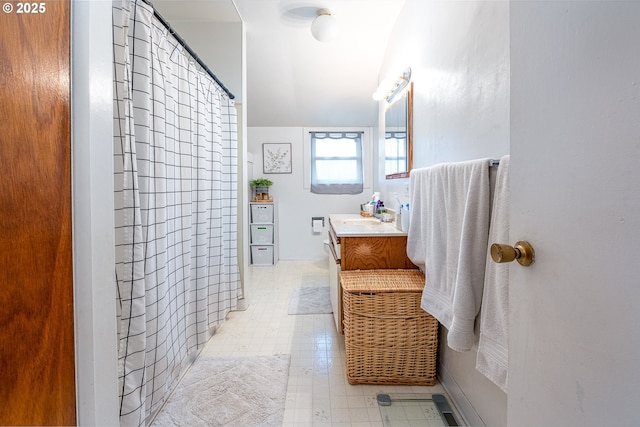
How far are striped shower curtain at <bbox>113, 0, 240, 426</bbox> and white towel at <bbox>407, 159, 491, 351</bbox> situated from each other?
1238 mm

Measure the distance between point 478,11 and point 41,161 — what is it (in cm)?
148

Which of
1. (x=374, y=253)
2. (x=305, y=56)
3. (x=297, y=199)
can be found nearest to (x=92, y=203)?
(x=374, y=253)

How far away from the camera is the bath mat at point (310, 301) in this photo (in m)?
2.62

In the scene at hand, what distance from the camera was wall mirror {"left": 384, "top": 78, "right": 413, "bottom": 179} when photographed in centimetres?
210

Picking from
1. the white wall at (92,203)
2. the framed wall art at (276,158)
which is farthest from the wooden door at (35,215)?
the framed wall art at (276,158)

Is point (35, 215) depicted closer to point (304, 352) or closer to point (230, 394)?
point (230, 394)

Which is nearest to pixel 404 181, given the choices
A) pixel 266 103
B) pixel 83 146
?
pixel 83 146

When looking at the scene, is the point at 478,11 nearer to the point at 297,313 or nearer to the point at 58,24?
the point at 58,24

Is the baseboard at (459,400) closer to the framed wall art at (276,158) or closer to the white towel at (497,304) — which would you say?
the white towel at (497,304)

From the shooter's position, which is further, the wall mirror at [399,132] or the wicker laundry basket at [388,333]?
the wall mirror at [399,132]

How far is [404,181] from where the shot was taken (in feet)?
7.56

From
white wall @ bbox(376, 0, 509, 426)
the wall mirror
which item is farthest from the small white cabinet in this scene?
white wall @ bbox(376, 0, 509, 426)

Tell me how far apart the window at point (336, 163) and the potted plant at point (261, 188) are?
656mm

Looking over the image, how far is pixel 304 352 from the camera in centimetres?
196
